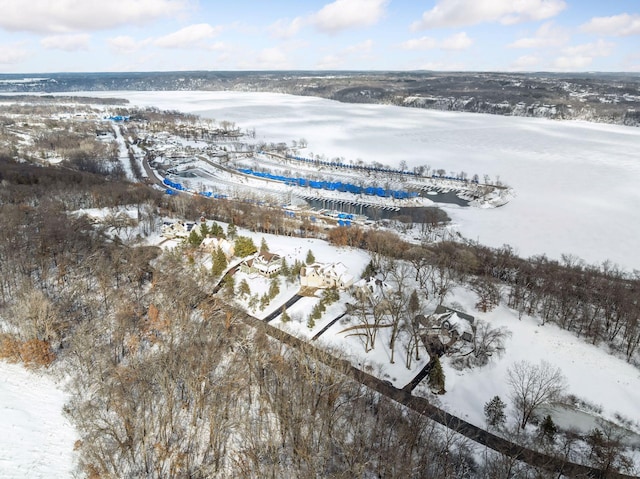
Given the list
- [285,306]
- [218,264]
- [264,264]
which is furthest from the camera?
[264,264]

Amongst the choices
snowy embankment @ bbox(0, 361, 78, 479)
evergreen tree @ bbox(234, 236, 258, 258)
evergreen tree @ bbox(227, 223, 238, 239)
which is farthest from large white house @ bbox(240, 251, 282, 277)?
snowy embankment @ bbox(0, 361, 78, 479)

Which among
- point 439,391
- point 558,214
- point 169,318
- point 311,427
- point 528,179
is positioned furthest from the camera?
point 528,179

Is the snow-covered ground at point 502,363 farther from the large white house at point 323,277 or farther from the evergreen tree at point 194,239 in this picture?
the evergreen tree at point 194,239

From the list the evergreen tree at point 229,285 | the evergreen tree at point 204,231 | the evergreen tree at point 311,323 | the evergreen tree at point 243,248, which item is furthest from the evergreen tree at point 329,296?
the evergreen tree at point 204,231

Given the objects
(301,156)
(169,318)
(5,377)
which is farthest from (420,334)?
(301,156)

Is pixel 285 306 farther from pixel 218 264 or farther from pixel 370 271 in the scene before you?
pixel 370 271

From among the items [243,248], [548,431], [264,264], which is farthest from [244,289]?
[548,431]

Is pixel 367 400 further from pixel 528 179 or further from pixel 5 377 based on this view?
pixel 528 179
